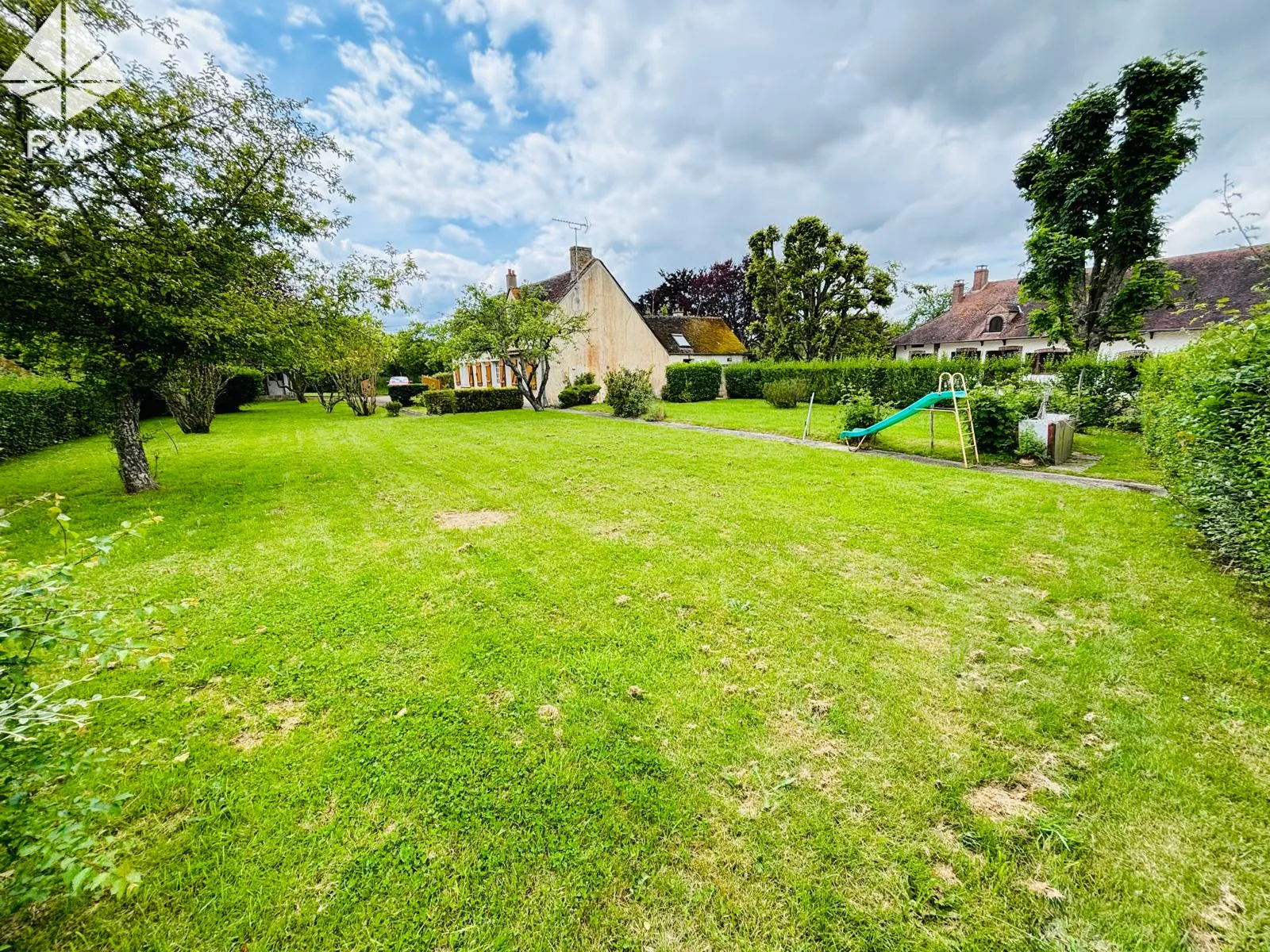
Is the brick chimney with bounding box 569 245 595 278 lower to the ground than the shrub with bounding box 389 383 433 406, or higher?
higher

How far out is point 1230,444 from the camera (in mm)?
4039

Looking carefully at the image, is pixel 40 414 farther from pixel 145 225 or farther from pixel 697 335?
pixel 697 335

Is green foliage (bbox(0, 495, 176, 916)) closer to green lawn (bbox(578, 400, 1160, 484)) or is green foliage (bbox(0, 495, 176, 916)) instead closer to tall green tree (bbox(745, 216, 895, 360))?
green lawn (bbox(578, 400, 1160, 484))

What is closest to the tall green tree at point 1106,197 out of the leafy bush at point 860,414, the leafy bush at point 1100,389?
the leafy bush at point 1100,389

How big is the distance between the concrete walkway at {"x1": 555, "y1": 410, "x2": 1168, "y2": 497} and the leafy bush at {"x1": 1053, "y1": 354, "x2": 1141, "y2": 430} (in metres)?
5.83

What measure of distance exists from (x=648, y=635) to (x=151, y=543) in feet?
19.7

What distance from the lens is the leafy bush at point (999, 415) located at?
30.9 feet

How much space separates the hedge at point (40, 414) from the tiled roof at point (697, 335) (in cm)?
2520

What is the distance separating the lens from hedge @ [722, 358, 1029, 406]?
1708 centimetres

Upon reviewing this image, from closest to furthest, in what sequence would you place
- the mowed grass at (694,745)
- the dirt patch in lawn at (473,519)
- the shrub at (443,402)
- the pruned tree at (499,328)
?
the mowed grass at (694,745) → the dirt patch in lawn at (473,519) → the pruned tree at (499,328) → the shrub at (443,402)

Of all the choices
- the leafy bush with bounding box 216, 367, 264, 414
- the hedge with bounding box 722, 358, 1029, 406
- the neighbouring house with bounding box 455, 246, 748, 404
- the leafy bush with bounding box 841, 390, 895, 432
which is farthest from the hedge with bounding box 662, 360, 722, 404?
the leafy bush with bounding box 216, 367, 264, 414

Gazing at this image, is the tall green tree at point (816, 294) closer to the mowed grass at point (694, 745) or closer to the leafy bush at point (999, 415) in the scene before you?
the leafy bush at point (999, 415)

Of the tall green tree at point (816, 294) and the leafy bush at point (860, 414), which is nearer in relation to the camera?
the leafy bush at point (860, 414)

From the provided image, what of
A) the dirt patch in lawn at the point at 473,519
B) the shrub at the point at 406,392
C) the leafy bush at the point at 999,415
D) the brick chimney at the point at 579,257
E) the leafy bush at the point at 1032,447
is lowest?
the dirt patch in lawn at the point at 473,519
